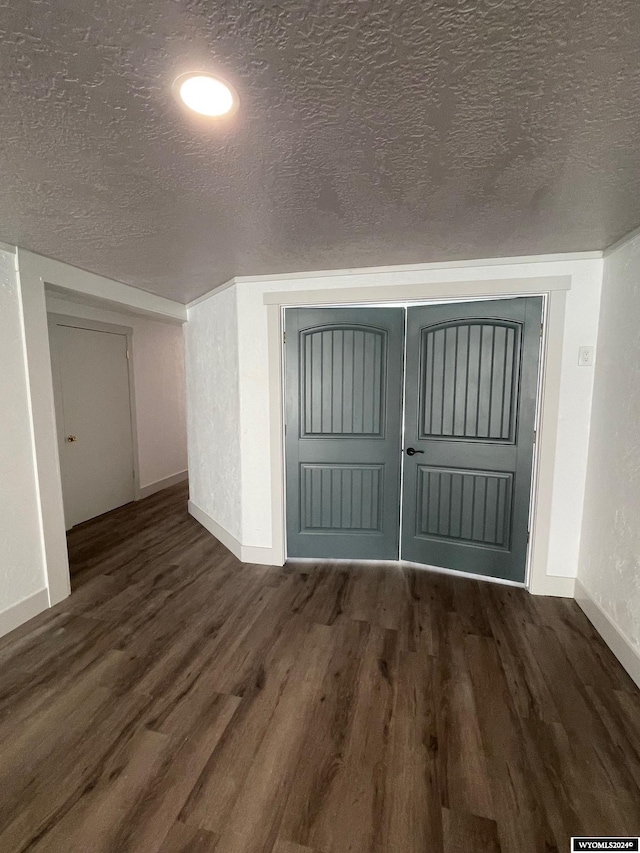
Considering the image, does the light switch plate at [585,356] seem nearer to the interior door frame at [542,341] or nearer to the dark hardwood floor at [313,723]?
the interior door frame at [542,341]

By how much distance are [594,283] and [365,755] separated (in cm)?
280

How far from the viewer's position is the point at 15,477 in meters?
2.26

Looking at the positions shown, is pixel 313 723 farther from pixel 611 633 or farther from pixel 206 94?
pixel 206 94

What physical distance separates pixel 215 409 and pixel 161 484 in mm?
2410

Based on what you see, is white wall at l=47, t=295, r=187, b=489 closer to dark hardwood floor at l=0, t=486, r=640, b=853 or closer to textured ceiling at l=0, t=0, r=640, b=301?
dark hardwood floor at l=0, t=486, r=640, b=853

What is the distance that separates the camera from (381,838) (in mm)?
1194

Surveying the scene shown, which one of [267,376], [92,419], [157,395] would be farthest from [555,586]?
[157,395]

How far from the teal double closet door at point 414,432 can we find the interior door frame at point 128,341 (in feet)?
8.02

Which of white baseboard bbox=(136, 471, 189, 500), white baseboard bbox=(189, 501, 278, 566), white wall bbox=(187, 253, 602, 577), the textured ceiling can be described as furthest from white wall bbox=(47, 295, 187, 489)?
the textured ceiling

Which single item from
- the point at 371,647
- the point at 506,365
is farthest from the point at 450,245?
the point at 371,647

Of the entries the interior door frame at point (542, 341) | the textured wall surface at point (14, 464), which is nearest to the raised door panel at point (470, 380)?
the interior door frame at point (542, 341)

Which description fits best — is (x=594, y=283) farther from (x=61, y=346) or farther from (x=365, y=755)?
(x=61, y=346)

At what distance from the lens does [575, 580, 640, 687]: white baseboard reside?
1.85m

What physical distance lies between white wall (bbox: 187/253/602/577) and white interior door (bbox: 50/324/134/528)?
1287mm
